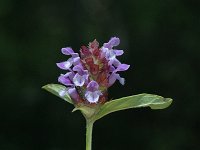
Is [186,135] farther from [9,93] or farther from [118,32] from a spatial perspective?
[9,93]

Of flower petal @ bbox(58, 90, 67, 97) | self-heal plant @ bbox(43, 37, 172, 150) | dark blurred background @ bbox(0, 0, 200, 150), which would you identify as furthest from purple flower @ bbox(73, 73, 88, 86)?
dark blurred background @ bbox(0, 0, 200, 150)

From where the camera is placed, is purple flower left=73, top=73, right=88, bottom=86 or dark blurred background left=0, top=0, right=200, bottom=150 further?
dark blurred background left=0, top=0, right=200, bottom=150

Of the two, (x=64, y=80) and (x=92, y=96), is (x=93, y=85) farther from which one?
(x=64, y=80)

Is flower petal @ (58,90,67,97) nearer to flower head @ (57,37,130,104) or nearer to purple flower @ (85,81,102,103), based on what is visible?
flower head @ (57,37,130,104)

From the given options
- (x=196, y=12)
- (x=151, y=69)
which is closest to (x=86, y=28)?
(x=151, y=69)

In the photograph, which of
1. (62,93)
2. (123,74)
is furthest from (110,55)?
(123,74)

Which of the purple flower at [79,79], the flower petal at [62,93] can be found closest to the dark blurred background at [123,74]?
the flower petal at [62,93]

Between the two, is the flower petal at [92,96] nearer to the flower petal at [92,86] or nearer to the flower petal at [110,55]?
the flower petal at [92,86]
